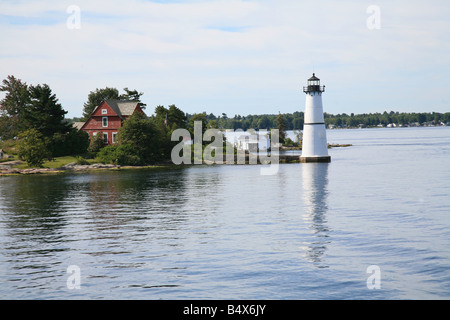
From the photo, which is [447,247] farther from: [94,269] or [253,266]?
[94,269]

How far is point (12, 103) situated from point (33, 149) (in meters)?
25.5

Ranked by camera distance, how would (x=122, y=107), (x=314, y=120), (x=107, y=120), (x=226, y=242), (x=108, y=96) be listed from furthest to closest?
(x=108, y=96) → (x=122, y=107) → (x=107, y=120) → (x=314, y=120) → (x=226, y=242)

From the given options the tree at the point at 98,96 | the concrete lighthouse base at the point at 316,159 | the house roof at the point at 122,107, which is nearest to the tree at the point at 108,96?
the tree at the point at 98,96

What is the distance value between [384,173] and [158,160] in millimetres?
40827

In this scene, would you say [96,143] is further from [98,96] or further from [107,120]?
[98,96]

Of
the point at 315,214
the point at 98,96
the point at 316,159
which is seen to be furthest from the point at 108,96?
the point at 315,214

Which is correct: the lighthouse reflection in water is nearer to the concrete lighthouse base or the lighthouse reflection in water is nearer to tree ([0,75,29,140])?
the concrete lighthouse base

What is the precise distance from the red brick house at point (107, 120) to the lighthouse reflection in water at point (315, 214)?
41.2 m

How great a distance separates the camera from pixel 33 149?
75875mm

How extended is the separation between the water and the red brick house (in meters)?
43.2

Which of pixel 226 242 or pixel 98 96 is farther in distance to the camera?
pixel 98 96

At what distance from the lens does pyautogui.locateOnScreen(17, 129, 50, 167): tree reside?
7575 centimetres

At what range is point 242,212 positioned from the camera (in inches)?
1384
